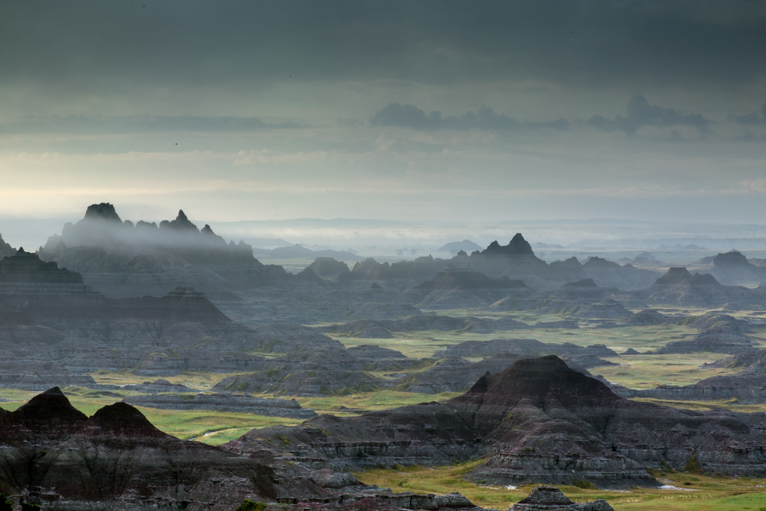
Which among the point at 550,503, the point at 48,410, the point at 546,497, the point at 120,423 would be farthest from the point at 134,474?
the point at 550,503

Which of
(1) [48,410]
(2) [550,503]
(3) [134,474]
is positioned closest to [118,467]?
(3) [134,474]

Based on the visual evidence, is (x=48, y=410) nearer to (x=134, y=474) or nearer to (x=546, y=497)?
(x=134, y=474)

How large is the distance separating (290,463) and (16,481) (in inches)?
1581

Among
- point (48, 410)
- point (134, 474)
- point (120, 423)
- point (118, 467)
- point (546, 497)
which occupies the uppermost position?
point (48, 410)

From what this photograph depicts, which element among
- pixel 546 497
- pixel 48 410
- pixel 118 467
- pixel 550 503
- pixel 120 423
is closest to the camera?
pixel 118 467

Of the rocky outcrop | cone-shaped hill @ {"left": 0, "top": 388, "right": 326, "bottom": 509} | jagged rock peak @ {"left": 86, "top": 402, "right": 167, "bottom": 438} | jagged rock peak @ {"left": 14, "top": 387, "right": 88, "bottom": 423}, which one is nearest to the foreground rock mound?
the rocky outcrop

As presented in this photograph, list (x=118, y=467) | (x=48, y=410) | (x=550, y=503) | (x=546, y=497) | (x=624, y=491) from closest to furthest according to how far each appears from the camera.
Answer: (x=118, y=467)
(x=550, y=503)
(x=546, y=497)
(x=48, y=410)
(x=624, y=491)

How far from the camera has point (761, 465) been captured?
640ft

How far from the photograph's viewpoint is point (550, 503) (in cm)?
14425

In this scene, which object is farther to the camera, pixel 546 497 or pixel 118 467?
pixel 546 497

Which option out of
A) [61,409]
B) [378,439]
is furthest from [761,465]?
[61,409]

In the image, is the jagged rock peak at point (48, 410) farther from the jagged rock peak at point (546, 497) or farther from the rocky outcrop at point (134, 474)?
the jagged rock peak at point (546, 497)

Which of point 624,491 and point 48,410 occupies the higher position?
point 48,410

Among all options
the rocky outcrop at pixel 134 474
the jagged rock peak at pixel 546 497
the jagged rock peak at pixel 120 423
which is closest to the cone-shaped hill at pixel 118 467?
the jagged rock peak at pixel 120 423
